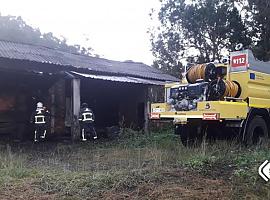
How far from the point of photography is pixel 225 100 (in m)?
8.34

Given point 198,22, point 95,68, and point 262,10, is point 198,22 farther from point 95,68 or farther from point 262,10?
point 95,68

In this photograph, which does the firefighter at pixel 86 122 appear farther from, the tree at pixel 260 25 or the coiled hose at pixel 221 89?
the tree at pixel 260 25

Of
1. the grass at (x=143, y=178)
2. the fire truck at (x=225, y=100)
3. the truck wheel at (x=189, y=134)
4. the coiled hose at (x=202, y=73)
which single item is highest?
the coiled hose at (x=202, y=73)

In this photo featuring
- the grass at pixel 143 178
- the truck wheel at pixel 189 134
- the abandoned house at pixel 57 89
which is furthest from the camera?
the abandoned house at pixel 57 89

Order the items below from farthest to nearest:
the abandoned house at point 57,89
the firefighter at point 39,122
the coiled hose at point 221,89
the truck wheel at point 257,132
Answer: the abandoned house at point 57,89 < the firefighter at point 39,122 < the truck wheel at point 257,132 < the coiled hose at point 221,89

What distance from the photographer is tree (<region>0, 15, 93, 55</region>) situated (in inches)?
1261

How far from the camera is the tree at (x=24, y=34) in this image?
32031 millimetres

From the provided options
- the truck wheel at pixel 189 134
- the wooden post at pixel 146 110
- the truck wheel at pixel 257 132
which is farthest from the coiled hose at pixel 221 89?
the wooden post at pixel 146 110

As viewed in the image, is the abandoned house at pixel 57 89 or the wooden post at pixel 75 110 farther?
the abandoned house at pixel 57 89

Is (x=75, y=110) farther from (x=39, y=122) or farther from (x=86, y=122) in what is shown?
(x=39, y=122)

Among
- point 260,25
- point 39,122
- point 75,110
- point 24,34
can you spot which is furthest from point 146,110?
point 24,34

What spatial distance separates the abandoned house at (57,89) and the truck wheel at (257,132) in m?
5.81

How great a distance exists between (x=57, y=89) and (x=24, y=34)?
2069 centimetres

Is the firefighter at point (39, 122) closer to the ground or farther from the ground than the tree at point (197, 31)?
closer to the ground
